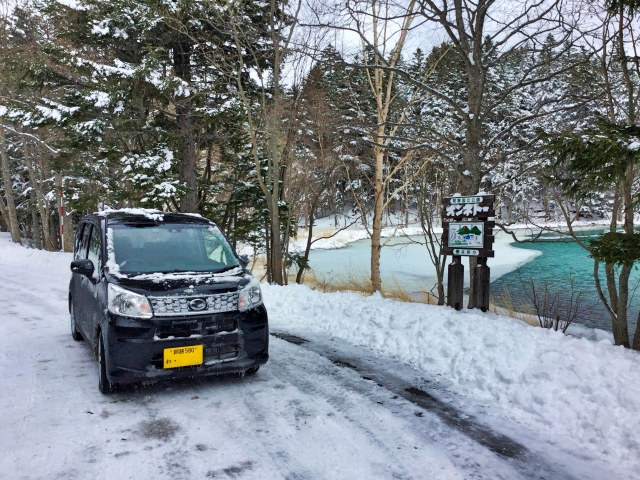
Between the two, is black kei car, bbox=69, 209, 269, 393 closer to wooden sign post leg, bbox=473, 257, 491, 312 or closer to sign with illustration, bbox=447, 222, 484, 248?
sign with illustration, bbox=447, 222, 484, 248

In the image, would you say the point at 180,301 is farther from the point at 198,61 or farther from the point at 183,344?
the point at 198,61

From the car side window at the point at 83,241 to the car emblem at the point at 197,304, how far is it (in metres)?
2.75

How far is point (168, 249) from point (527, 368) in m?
4.34

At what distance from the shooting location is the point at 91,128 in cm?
1318

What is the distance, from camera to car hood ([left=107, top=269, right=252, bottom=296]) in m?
4.38

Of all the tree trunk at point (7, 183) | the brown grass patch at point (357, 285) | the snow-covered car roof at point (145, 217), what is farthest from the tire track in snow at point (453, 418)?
the tree trunk at point (7, 183)

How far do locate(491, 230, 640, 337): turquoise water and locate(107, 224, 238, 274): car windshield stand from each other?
7896 millimetres

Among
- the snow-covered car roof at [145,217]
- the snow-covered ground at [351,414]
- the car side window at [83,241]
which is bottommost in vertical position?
the snow-covered ground at [351,414]

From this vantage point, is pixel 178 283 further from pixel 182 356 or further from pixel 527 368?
pixel 527 368

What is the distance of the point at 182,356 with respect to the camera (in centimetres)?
429

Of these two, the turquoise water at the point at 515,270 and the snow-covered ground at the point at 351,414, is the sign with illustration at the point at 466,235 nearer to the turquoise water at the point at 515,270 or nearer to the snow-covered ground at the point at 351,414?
the snow-covered ground at the point at 351,414

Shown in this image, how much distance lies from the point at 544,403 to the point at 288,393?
2.51m

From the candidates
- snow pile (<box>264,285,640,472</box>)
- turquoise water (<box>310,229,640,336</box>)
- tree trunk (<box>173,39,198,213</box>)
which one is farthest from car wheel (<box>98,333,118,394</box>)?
tree trunk (<box>173,39,198,213</box>)

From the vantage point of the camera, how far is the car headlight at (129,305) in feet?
14.0
